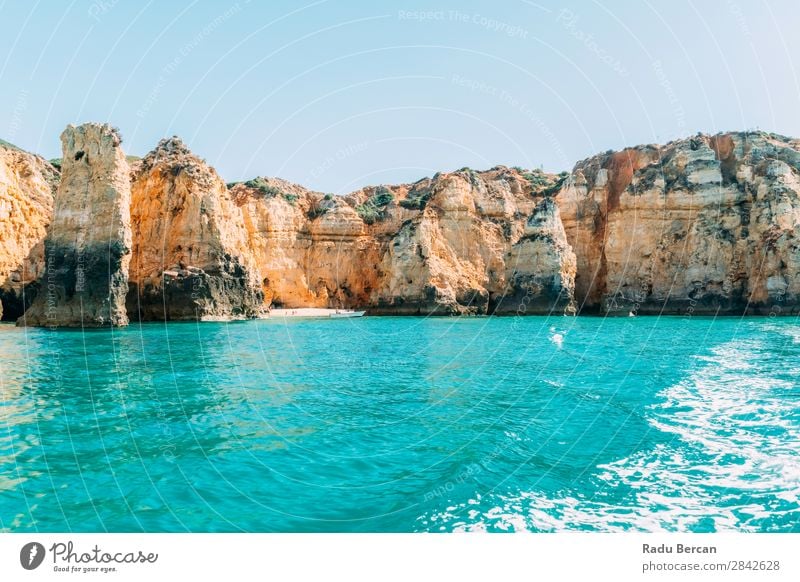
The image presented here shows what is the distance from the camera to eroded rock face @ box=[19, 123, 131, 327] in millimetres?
32906

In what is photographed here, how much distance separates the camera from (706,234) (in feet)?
173

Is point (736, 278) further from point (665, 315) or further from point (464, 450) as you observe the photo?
point (464, 450)

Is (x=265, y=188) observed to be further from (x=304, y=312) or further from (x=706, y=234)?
(x=706, y=234)

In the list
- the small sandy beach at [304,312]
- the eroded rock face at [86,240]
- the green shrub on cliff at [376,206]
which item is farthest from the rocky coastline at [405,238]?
the small sandy beach at [304,312]

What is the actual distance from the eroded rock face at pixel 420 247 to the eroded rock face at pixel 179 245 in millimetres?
15027

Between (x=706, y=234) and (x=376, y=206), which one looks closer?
(x=706, y=234)

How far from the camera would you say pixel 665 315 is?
172 feet

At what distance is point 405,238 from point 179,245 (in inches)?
953

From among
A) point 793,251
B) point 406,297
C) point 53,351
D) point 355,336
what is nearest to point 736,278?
point 793,251

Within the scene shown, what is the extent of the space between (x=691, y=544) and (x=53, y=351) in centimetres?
2349

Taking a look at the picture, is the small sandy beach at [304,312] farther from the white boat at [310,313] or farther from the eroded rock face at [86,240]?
the eroded rock face at [86,240]

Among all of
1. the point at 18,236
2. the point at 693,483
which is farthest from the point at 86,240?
the point at 693,483

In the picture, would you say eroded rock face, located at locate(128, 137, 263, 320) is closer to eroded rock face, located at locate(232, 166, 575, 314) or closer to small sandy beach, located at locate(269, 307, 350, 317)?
small sandy beach, located at locate(269, 307, 350, 317)

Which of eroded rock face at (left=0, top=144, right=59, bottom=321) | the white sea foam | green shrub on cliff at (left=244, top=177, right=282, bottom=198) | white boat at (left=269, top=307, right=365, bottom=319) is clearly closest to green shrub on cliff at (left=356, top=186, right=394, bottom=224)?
green shrub on cliff at (left=244, top=177, right=282, bottom=198)
